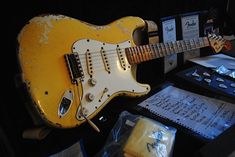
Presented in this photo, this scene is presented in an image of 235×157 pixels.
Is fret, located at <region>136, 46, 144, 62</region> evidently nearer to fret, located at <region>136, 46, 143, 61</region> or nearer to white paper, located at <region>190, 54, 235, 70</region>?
fret, located at <region>136, 46, 143, 61</region>

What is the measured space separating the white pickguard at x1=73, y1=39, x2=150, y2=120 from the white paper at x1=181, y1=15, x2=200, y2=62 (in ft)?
0.94

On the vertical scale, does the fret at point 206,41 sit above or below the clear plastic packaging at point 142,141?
above

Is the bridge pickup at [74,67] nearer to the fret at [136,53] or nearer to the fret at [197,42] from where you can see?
A: the fret at [136,53]

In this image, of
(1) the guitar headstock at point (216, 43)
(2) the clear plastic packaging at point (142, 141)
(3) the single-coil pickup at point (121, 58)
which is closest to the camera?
(2) the clear plastic packaging at point (142, 141)

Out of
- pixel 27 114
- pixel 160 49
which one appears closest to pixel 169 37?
pixel 160 49

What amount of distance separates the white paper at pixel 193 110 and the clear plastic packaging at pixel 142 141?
0.25 feet

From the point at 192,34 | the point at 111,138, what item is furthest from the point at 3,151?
the point at 192,34

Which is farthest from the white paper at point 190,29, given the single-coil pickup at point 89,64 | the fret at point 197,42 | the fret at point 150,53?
the single-coil pickup at point 89,64

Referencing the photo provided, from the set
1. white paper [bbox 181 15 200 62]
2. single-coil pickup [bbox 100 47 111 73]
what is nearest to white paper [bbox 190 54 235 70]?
white paper [bbox 181 15 200 62]

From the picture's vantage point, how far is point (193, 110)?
707 millimetres

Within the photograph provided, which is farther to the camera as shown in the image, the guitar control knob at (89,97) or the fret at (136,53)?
the fret at (136,53)

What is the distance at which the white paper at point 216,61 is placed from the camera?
35.8 inches

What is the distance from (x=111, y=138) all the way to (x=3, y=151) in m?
0.28

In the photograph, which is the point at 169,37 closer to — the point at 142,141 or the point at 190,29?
the point at 190,29
